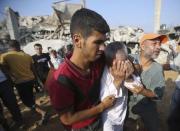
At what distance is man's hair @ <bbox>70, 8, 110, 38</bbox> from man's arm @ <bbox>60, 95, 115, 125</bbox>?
20.5 inches

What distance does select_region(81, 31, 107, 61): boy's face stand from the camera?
1.40 m

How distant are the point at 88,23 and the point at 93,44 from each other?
151 mm

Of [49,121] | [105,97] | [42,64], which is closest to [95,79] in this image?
[105,97]

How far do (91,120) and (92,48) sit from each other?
61cm

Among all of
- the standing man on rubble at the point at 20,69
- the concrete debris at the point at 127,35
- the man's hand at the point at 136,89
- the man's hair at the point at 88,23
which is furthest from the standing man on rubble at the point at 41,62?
the concrete debris at the point at 127,35

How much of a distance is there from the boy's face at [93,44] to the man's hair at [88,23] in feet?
0.09

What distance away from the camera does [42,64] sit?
21.1 feet

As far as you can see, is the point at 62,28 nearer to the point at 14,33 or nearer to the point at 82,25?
the point at 14,33

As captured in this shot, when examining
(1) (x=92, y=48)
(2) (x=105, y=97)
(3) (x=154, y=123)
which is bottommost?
(3) (x=154, y=123)

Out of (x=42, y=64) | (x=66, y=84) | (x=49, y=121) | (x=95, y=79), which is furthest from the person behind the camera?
(x=42, y=64)

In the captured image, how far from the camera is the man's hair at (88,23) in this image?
4.56 feet

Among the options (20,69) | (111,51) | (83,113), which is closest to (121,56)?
(111,51)

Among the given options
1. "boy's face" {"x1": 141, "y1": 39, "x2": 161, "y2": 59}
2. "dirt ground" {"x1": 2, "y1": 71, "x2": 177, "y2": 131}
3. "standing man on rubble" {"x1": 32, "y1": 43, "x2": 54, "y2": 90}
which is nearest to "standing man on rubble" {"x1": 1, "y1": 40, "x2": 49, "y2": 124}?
"dirt ground" {"x1": 2, "y1": 71, "x2": 177, "y2": 131}

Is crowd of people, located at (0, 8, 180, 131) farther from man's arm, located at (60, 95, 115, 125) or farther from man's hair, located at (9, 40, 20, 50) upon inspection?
man's hair, located at (9, 40, 20, 50)
